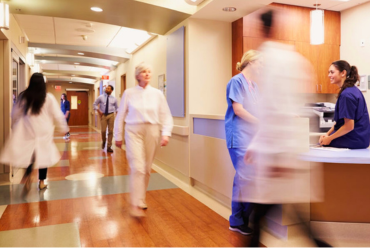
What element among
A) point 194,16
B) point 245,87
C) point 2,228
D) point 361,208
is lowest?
point 2,228

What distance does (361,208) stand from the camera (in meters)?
2.88

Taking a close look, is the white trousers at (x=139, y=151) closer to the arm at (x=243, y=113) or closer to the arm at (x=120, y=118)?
the arm at (x=120, y=118)

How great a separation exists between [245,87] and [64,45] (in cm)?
742

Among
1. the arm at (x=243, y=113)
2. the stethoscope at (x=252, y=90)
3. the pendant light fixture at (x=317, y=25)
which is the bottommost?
the arm at (x=243, y=113)

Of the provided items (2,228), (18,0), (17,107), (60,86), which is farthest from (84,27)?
(60,86)

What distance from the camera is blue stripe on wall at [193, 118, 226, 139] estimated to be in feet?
12.5

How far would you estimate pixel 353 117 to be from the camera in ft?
9.00

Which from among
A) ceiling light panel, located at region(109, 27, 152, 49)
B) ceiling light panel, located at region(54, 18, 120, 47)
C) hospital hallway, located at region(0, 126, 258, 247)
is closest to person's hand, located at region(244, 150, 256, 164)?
hospital hallway, located at region(0, 126, 258, 247)

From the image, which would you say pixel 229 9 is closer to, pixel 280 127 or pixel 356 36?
pixel 356 36

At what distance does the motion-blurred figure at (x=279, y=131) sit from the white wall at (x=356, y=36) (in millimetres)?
3822

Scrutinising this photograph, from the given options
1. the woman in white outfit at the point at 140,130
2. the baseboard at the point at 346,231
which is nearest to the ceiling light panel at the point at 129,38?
the woman in white outfit at the point at 140,130

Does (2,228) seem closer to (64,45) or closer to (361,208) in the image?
(361,208)

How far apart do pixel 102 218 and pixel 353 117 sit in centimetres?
267

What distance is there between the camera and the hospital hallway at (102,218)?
2.83m
